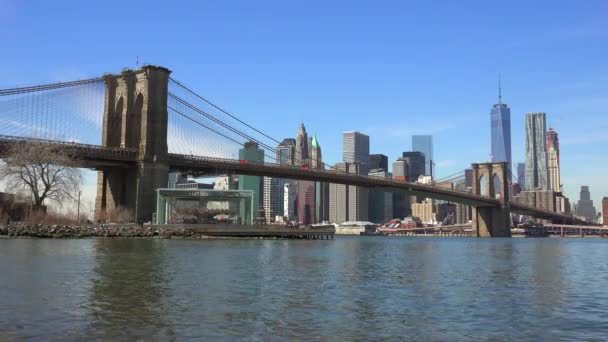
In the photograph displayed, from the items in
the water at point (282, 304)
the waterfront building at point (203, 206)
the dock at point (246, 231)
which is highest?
the waterfront building at point (203, 206)

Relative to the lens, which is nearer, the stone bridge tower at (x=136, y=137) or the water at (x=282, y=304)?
the water at (x=282, y=304)

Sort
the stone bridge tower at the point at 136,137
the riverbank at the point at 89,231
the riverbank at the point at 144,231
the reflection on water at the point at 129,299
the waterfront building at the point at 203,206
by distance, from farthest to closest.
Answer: the stone bridge tower at the point at 136,137, the waterfront building at the point at 203,206, the riverbank at the point at 144,231, the riverbank at the point at 89,231, the reflection on water at the point at 129,299

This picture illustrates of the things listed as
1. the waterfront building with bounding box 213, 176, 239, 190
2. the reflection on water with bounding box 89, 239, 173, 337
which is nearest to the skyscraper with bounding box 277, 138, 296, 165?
the waterfront building with bounding box 213, 176, 239, 190

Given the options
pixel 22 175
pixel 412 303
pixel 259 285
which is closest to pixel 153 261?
pixel 259 285

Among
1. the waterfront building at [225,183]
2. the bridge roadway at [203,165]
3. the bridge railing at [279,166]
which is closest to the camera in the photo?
the bridge roadway at [203,165]

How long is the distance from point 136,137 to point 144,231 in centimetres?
Result: 1901

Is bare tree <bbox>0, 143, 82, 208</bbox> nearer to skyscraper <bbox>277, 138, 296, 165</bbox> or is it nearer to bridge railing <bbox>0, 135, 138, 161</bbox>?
bridge railing <bbox>0, 135, 138, 161</bbox>

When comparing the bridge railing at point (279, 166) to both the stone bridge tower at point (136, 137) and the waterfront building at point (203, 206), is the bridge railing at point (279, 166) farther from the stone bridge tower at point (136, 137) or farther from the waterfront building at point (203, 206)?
the waterfront building at point (203, 206)

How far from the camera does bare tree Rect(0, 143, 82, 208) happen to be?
61062mm

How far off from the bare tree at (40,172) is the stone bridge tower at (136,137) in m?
10.5

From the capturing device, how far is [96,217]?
76875 millimetres

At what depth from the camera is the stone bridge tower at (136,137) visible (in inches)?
2955

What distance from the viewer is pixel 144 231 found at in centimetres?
6412

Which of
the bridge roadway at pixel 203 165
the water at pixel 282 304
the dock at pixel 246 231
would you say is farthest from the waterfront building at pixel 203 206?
the water at pixel 282 304
